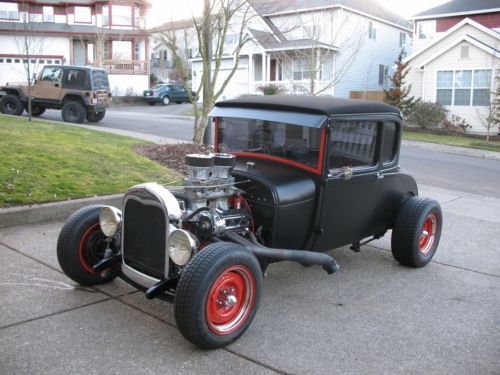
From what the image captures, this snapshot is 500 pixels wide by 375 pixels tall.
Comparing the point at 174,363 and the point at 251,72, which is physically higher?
the point at 251,72

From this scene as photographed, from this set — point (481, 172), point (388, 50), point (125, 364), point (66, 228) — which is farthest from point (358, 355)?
point (388, 50)

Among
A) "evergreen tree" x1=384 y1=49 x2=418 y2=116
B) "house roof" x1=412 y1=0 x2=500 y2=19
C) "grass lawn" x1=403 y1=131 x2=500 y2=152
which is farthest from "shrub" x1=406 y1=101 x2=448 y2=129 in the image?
"house roof" x1=412 y1=0 x2=500 y2=19

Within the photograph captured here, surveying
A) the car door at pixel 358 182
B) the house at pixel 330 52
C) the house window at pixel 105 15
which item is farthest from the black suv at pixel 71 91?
the house window at pixel 105 15

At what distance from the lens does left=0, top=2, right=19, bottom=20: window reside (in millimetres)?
44500

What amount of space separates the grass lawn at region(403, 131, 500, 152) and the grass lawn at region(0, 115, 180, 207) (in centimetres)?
1480

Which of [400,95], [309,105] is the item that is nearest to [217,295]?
[309,105]

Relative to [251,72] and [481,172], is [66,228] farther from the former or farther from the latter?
[251,72]

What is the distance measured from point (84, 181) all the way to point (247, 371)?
16.4 feet

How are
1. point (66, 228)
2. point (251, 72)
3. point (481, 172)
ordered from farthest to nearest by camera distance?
point (251, 72) < point (481, 172) < point (66, 228)

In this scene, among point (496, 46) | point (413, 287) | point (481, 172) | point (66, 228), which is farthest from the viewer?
point (496, 46)

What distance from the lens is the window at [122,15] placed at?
145ft

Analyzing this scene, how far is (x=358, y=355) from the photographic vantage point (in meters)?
3.61

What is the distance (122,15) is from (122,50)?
127 inches

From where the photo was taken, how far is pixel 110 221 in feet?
14.1
